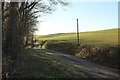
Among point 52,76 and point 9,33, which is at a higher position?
point 9,33

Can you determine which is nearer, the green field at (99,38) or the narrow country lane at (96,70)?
the narrow country lane at (96,70)

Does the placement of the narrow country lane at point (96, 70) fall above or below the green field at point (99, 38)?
below

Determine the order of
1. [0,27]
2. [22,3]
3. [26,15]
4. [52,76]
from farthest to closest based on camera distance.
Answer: [26,15], [22,3], [0,27], [52,76]

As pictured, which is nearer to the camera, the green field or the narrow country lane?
the narrow country lane

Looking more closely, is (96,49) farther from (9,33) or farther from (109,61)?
(9,33)

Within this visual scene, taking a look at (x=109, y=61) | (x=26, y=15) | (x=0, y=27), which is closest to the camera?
(x=0, y=27)

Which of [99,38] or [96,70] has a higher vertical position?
[99,38]

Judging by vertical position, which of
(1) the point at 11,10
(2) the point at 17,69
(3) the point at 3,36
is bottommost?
(2) the point at 17,69

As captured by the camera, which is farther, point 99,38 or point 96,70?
point 99,38

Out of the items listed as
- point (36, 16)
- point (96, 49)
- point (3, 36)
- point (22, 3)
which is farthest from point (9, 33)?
point (96, 49)

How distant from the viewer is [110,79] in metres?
16.8

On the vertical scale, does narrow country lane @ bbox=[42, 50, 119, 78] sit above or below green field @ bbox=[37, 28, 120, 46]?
below

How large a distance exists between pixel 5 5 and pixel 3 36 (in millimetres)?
2729

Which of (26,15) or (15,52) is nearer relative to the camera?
(15,52)
